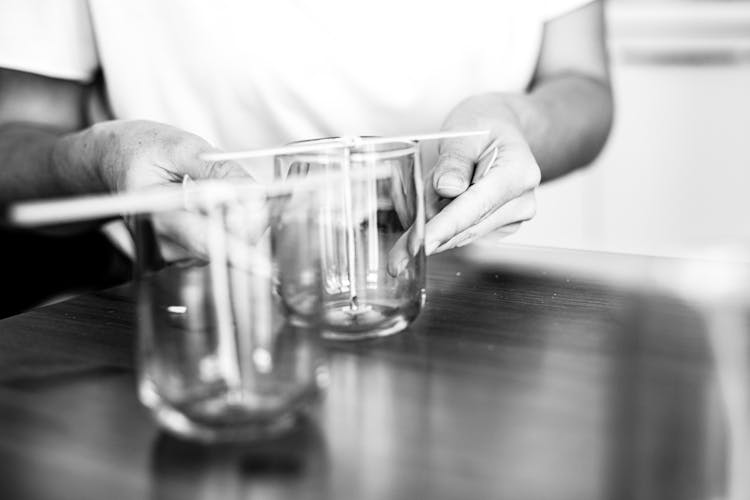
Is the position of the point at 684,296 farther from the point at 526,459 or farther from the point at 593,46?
the point at 593,46

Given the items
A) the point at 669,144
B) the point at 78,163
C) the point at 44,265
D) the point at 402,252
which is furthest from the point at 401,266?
the point at 669,144

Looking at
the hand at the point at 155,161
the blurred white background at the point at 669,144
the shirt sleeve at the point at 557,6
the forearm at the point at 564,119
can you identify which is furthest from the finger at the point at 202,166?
the blurred white background at the point at 669,144

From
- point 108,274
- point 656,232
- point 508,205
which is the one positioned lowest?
point 656,232

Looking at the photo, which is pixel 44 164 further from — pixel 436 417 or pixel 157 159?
pixel 436 417

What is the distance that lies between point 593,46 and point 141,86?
0.47 meters

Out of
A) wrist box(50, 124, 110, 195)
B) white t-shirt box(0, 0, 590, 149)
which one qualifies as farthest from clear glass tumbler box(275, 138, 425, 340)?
white t-shirt box(0, 0, 590, 149)

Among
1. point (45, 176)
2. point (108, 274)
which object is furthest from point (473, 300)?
point (108, 274)

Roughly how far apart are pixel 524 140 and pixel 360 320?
23cm

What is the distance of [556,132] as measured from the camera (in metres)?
0.75

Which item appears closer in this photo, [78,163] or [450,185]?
[450,185]

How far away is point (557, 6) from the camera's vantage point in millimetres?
800

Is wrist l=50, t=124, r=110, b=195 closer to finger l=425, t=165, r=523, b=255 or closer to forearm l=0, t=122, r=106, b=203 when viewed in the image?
forearm l=0, t=122, r=106, b=203

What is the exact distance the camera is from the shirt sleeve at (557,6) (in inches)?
31.4

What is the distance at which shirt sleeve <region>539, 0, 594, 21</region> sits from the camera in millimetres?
797
